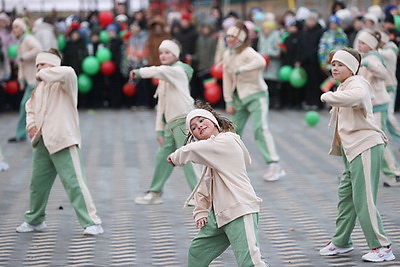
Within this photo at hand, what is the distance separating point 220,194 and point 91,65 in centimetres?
1288

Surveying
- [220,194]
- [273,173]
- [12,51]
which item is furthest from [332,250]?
[12,51]

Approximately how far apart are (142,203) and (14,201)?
4.82 ft

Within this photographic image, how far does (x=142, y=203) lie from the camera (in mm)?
9922

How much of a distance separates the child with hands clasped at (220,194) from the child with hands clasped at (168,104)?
3311 millimetres

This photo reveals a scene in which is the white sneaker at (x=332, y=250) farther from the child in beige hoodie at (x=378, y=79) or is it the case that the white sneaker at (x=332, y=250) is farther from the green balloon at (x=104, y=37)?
the green balloon at (x=104, y=37)

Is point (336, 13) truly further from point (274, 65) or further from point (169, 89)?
point (169, 89)

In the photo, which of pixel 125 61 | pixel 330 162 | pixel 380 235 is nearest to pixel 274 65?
pixel 125 61

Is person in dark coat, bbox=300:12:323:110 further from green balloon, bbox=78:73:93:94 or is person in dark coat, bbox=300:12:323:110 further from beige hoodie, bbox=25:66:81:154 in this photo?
beige hoodie, bbox=25:66:81:154

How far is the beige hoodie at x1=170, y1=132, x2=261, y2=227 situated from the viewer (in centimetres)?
586

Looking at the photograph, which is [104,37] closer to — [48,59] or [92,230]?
[48,59]

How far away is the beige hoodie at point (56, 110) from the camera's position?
8.11m

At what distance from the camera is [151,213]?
9.39 m

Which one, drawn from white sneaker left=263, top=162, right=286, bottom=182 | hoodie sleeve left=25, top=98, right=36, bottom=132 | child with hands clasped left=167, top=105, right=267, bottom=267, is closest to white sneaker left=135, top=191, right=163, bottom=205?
white sneaker left=263, top=162, right=286, bottom=182

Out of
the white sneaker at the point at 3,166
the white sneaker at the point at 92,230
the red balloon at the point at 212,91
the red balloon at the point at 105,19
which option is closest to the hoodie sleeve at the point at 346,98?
the white sneaker at the point at 92,230
